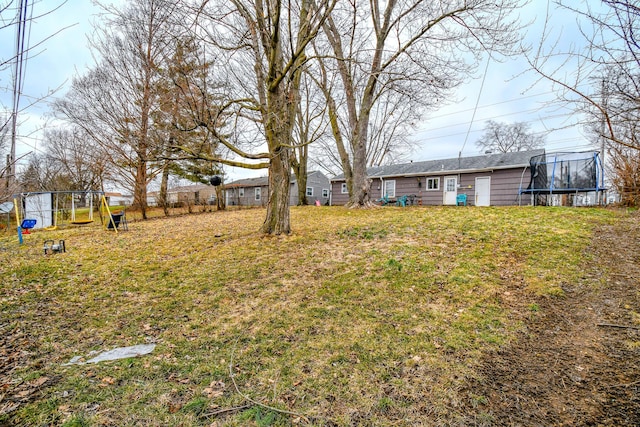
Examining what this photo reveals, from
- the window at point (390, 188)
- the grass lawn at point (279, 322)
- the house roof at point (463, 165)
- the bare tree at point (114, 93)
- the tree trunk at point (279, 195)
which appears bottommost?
the grass lawn at point (279, 322)

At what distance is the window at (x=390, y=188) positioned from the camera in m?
18.1

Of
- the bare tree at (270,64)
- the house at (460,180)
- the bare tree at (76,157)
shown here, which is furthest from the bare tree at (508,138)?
the bare tree at (76,157)

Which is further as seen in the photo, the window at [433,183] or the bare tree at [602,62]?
the window at [433,183]

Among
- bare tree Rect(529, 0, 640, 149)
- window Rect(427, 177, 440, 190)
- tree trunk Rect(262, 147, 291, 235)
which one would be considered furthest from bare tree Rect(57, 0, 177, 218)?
window Rect(427, 177, 440, 190)

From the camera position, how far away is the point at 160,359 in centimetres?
274

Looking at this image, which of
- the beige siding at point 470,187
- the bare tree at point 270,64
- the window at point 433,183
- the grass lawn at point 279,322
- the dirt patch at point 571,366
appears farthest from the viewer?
the window at point 433,183

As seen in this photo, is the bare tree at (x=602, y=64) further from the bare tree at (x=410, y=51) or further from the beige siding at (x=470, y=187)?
the beige siding at (x=470, y=187)

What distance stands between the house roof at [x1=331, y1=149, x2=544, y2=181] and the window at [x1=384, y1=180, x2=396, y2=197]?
0.48 metres

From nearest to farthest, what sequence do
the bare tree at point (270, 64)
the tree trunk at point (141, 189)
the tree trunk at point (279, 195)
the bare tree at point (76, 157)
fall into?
the bare tree at point (270, 64) < the tree trunk at point (279, 195) < the tree trunk at point (141, 189) < the bare tree at point (76, 157)

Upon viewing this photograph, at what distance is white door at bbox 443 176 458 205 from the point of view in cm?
1565

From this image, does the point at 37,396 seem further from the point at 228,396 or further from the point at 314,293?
the point at 314,293

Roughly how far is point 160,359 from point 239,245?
3.60 meters

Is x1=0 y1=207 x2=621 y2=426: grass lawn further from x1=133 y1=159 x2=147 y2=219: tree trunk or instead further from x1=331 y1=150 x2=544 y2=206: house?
x1=331 y1=150 x2=544 y2=206: house

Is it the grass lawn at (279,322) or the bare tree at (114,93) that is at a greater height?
the bare tree at (114,93)
